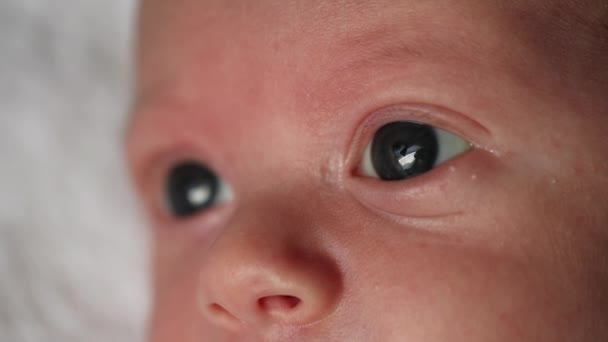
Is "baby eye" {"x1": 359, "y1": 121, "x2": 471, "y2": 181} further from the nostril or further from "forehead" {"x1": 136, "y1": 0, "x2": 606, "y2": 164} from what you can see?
the nostril

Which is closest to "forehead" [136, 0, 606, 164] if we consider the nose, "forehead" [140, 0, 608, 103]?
"forehead" [140, 0, 608, 103]

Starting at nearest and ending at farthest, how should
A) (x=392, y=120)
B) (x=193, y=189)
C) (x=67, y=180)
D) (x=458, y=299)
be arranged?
1. (x=458, y=299)
2. (x=392, y=120)
3. (x=193, y=189)
4. (x=67, y=180)

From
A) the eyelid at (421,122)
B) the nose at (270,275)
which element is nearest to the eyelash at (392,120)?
the eyelid at (421,122)

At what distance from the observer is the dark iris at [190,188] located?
4.45 feet

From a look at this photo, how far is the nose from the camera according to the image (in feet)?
3.29

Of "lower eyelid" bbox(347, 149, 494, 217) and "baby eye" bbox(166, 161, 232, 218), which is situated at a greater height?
"baby eye" bbox(166, 161, 232, 218)

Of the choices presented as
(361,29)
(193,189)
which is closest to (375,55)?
(361,29)

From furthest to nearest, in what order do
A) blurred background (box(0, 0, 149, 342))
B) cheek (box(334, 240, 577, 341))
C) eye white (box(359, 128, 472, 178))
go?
blurred background (box(0, 0, 149, 342))
eye white (box(359, 128, 472, 178))
cheek (box(334, 240, 577, 341))

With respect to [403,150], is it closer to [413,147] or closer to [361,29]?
[413,147]

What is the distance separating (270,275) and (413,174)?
203 mm

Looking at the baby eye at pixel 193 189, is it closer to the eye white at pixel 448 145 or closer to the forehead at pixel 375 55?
the forehead at pixel 375 55

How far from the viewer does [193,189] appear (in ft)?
4.53

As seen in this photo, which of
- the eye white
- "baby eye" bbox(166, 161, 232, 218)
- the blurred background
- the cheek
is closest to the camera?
the cheek

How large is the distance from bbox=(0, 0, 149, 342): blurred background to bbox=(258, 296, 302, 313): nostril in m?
0.58
